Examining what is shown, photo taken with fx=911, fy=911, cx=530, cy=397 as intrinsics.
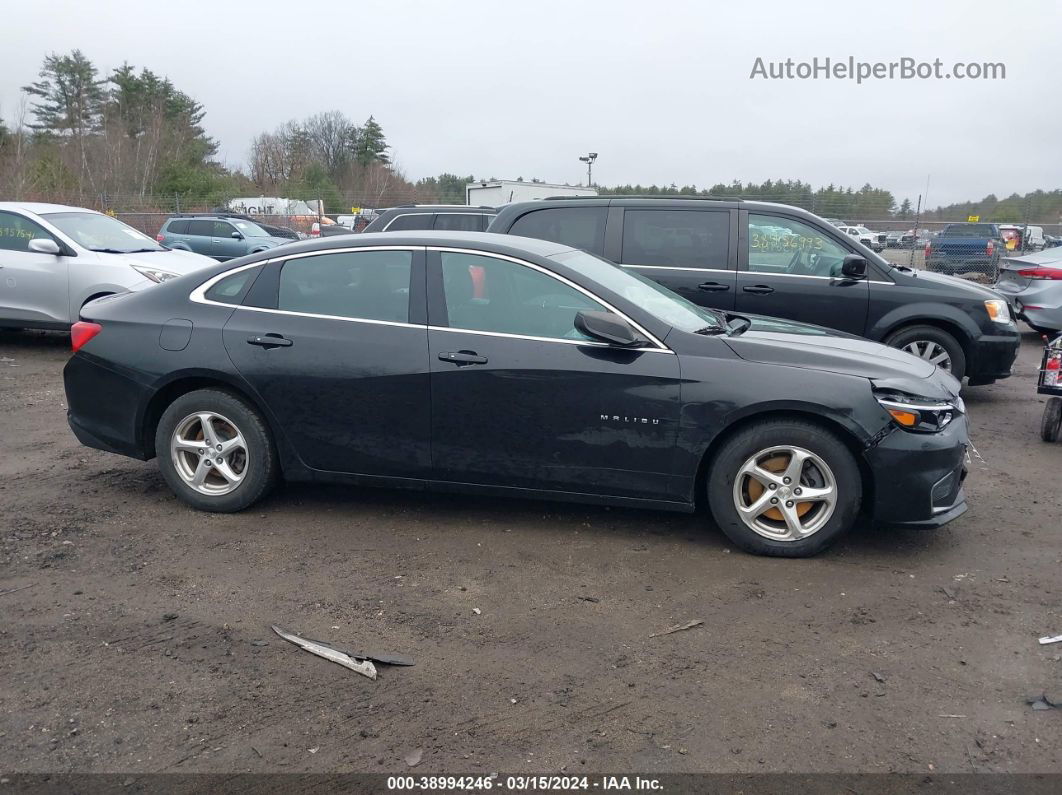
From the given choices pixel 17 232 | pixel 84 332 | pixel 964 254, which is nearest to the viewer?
pixel 84 332

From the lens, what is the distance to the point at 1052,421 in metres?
7.07

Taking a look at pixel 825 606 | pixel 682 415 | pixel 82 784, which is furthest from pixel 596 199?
pixel 82 784

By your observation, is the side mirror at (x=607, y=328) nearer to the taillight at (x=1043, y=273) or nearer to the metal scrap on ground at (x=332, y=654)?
the metal scrap on ground at (x=332, y=654)

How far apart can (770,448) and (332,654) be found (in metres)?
2.31

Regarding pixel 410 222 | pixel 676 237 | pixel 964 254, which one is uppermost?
pixel 410 222

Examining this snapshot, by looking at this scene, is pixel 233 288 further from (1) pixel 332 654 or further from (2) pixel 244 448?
(1) pixel 332 654

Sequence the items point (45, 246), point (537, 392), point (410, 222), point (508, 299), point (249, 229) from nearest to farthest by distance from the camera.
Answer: point (537, 392), point (508, 299), point (45, 246), point (410, 222), point (249, 229)

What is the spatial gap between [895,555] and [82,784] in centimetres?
379

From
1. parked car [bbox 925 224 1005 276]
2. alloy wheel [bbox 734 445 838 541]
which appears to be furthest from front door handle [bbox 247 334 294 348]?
parked car [bbox 925 224 1005 276]

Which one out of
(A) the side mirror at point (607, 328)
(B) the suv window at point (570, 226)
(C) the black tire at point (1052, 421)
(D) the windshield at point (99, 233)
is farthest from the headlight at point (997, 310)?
(D) the windshield at point (99, 233)

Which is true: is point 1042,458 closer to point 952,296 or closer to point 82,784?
point 952,296

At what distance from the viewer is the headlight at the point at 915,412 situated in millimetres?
4477

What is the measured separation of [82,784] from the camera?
112 inches

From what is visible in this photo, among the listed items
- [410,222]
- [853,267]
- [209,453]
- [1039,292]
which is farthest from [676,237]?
[410,222]
